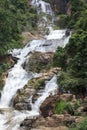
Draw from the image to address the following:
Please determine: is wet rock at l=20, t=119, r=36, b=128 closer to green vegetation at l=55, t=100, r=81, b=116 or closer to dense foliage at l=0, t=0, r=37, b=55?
green vegetation at l=55, t=100, r=81, b=116

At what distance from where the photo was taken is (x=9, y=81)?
111ft

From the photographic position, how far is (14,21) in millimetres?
41750

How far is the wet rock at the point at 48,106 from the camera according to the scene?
81.8ft

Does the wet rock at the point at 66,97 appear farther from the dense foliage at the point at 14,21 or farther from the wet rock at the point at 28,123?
the dense foliage at the point at 14,21

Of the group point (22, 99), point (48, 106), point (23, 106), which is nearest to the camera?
point (48, 106)

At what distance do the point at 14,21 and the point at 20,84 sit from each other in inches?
441

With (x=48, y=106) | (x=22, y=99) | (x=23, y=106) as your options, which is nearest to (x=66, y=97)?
(x=48, y=106)

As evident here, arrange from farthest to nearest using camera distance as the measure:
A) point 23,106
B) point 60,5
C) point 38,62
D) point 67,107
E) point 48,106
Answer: point 60,5 → point 38,62 → point 23,106 → point 48,106 → point 67,107

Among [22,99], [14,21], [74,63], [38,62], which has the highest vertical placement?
[14,21]

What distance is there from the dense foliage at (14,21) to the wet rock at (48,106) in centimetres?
1394

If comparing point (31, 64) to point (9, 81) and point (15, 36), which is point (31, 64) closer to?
point (9, 81)

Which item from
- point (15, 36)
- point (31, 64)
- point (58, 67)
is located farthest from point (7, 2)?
point (58, 67)

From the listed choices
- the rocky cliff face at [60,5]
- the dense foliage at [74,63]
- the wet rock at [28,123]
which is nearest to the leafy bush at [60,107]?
the wet rock at [28,123]

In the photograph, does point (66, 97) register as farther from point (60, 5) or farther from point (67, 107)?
point (60, 5)
